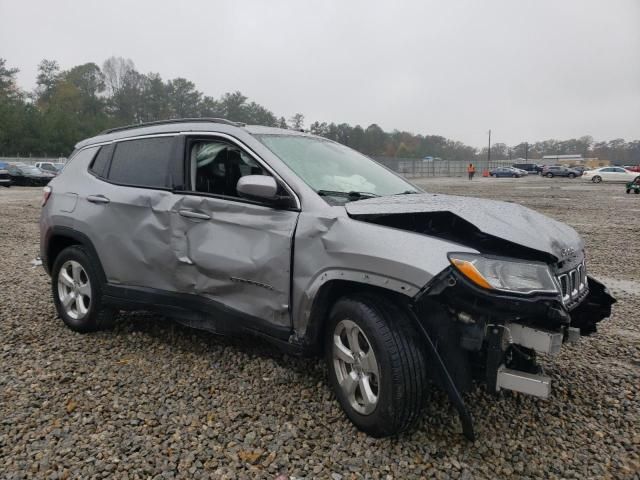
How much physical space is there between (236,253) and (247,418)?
1.01 m

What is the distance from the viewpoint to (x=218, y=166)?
348cm

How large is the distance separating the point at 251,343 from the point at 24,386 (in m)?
1.58

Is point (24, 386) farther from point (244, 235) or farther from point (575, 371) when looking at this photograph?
point (575, 371)

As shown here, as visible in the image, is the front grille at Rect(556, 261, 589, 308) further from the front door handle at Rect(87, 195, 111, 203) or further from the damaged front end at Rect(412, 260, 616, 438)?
the front door handle at Rect(87, 195, 111, 203)

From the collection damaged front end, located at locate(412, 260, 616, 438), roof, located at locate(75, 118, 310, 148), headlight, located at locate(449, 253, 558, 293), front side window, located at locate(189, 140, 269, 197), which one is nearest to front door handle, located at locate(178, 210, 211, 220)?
front side window, located at locate(189, 140, 269, 197)

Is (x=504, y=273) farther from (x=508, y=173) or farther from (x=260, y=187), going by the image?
(x=508, y=173)

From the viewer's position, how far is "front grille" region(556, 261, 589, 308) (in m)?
2.61

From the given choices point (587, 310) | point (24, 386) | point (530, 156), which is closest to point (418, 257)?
point (587, 310)

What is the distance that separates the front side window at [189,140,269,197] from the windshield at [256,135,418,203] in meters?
0.19

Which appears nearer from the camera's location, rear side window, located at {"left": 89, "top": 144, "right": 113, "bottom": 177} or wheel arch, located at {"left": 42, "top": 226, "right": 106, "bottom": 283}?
wheel arch, located at {"left": 42, "top": 226, "right": 106, "bottom": 283}

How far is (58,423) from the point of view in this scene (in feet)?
9.32

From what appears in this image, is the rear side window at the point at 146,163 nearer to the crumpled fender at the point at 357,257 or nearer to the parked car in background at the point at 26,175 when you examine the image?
the crumpled fender at the point at 357,257

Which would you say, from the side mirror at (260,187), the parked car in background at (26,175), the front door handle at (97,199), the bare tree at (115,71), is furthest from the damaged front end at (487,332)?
the bare tree at (115,71)

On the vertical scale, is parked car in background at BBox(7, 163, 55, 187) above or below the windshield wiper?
above
